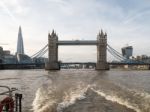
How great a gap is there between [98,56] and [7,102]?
183717mm

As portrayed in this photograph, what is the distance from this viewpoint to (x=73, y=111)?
2303 cm

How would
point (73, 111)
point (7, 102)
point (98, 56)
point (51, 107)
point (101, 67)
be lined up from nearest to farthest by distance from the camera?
point (7, 102)
point (73, 111)
point (51, 107)
point (101, 67)
point (98, 56)

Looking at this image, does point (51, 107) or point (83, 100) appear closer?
point (51, 107)

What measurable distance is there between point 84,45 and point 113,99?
554ft

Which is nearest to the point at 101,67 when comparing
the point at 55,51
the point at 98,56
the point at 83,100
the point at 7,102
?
the point at 98,56

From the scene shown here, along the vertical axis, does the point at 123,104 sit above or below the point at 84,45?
below

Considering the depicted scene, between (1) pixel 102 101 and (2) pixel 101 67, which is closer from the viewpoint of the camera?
(1) pixel 102 101

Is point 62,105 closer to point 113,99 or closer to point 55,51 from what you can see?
point 113,99

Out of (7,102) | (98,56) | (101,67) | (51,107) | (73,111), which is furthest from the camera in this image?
(98,56)

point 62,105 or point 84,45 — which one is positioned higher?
point 84,45

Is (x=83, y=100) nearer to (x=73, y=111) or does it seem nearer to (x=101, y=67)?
(x=73, y=111)

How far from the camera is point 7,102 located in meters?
14.9

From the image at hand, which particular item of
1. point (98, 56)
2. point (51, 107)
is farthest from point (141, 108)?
point (98, 56)

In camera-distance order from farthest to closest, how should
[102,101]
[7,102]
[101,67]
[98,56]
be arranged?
[98,56]
[101,67]
[102,101]
[7,102]
